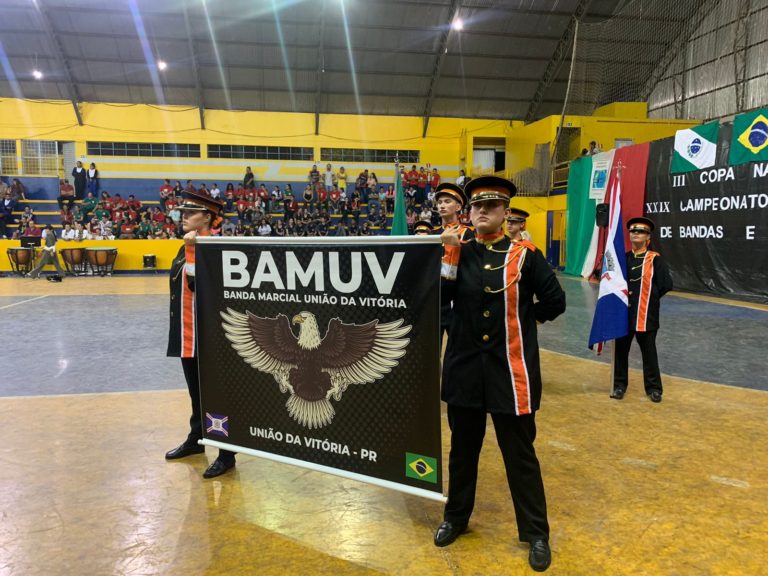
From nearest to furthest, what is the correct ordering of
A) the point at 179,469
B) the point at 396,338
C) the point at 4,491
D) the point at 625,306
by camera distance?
the point at 396,338 → the point at 4,491 → the point at 179,469 → the point at 625,306

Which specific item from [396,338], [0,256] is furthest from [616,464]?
[0,256]

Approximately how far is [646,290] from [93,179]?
24.8 metres

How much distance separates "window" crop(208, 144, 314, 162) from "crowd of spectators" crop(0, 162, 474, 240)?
1.13 meters

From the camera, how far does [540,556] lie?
235 cm

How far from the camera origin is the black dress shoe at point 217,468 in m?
3.25

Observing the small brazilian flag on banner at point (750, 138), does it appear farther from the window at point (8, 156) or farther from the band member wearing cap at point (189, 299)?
the window at point (8, 156)

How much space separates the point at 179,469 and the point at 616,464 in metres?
2.80


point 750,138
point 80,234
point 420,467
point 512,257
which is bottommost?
point 420,467

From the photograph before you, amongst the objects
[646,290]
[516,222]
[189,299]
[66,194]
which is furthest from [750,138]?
[66,194]

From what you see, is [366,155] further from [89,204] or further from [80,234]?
[80,234]

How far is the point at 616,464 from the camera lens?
338 centimetres

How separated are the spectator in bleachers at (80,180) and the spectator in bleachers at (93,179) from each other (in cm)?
18

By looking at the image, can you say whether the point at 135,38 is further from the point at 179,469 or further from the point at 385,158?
the point at 179,469

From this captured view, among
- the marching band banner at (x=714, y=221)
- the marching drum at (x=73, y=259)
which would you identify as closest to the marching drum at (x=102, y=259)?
the marching drum at (x=73, y=259)
